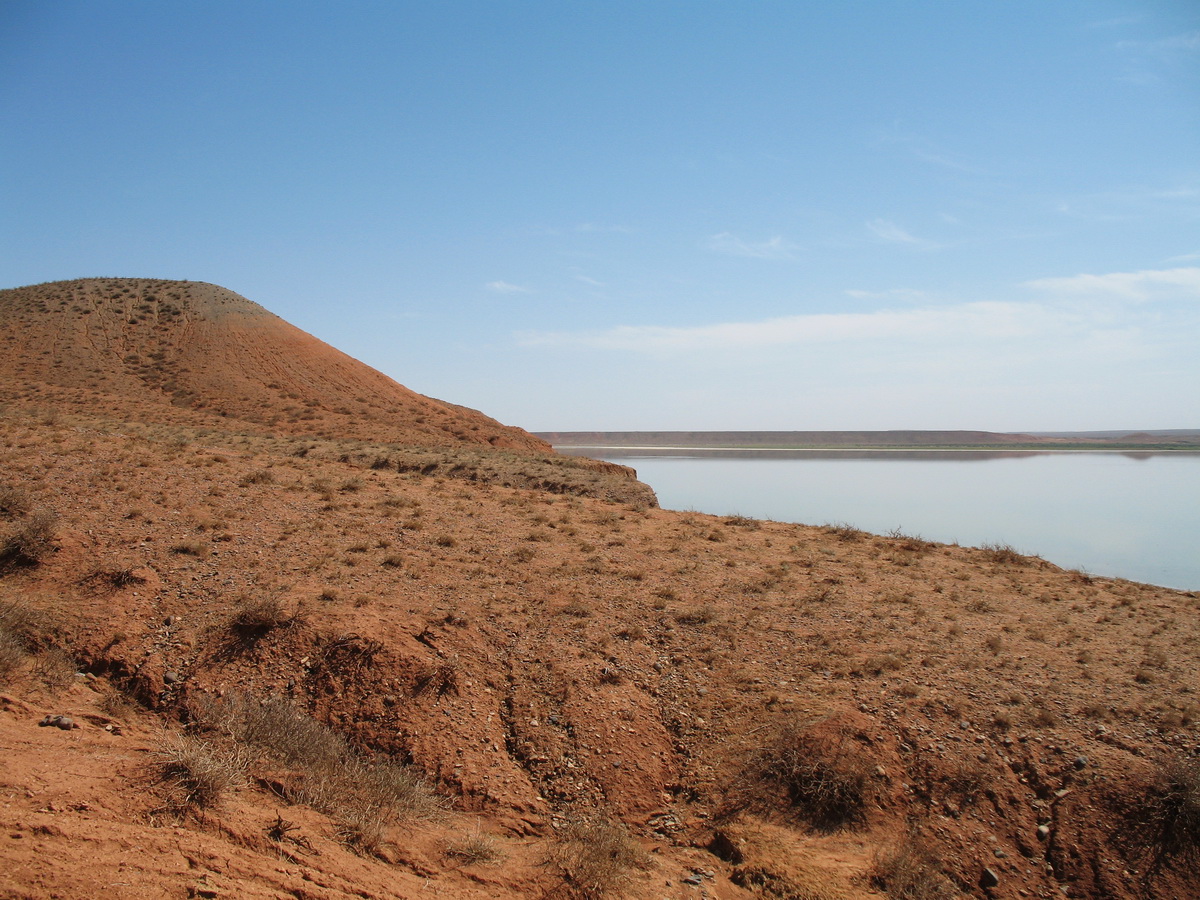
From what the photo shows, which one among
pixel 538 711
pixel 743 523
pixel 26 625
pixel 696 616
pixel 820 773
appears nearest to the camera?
pixel 820 773

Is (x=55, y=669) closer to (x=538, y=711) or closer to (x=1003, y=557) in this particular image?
(x=538, y=711)

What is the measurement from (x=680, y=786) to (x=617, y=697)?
1.36 metres

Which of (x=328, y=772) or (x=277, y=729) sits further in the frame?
(x=277, y=729)

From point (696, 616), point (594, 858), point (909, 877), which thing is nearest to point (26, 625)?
point (594, 858)

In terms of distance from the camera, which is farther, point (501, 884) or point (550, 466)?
point (550, 466)

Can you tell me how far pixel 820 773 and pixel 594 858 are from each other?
2.78 metres

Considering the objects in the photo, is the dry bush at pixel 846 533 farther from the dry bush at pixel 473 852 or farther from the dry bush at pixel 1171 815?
the dry bush at pixel 473 852

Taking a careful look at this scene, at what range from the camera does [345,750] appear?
6887mm

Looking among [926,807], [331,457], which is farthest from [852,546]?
[331,457]

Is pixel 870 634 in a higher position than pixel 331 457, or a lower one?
lower

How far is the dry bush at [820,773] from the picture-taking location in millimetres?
6863

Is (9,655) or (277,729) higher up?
(9,655)

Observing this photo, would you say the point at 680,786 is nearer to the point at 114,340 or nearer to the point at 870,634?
the point at 870,634

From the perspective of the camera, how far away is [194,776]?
496cm
